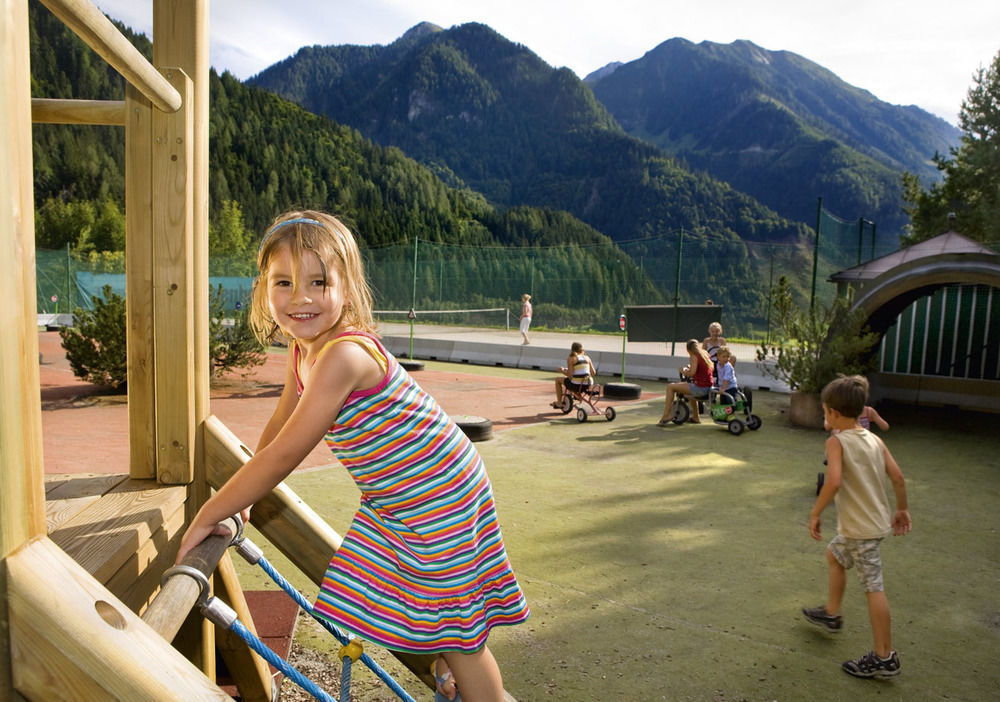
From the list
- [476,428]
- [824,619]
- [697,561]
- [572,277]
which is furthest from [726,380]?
[572,277]

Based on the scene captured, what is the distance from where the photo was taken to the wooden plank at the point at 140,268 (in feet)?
7.50

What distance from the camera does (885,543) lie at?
225 inches

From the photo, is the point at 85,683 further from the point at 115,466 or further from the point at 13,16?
the point at 115,466

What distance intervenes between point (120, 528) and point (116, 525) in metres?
0.04

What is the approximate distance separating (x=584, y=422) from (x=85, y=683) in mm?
9921

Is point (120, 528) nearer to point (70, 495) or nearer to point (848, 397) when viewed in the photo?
point (70, 495)

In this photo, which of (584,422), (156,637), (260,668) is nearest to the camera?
(156,637)

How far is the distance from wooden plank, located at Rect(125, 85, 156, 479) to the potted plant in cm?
990

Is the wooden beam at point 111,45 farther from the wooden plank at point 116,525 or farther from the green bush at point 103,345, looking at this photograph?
the green bush at point 103,345

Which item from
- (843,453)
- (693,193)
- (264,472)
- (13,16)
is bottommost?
(843,453)

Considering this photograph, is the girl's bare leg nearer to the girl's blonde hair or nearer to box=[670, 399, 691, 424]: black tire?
the girl's blonde hair

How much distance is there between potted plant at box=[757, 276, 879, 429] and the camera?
34.7 feet

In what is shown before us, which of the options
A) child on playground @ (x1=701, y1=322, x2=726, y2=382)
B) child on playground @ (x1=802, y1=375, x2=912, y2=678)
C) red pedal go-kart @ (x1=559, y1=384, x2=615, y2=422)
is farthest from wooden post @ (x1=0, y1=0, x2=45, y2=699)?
child on playground @ (x1=701, y1=322, x2=726, y2=382)

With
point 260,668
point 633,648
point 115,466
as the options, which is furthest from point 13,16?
point 115,466
